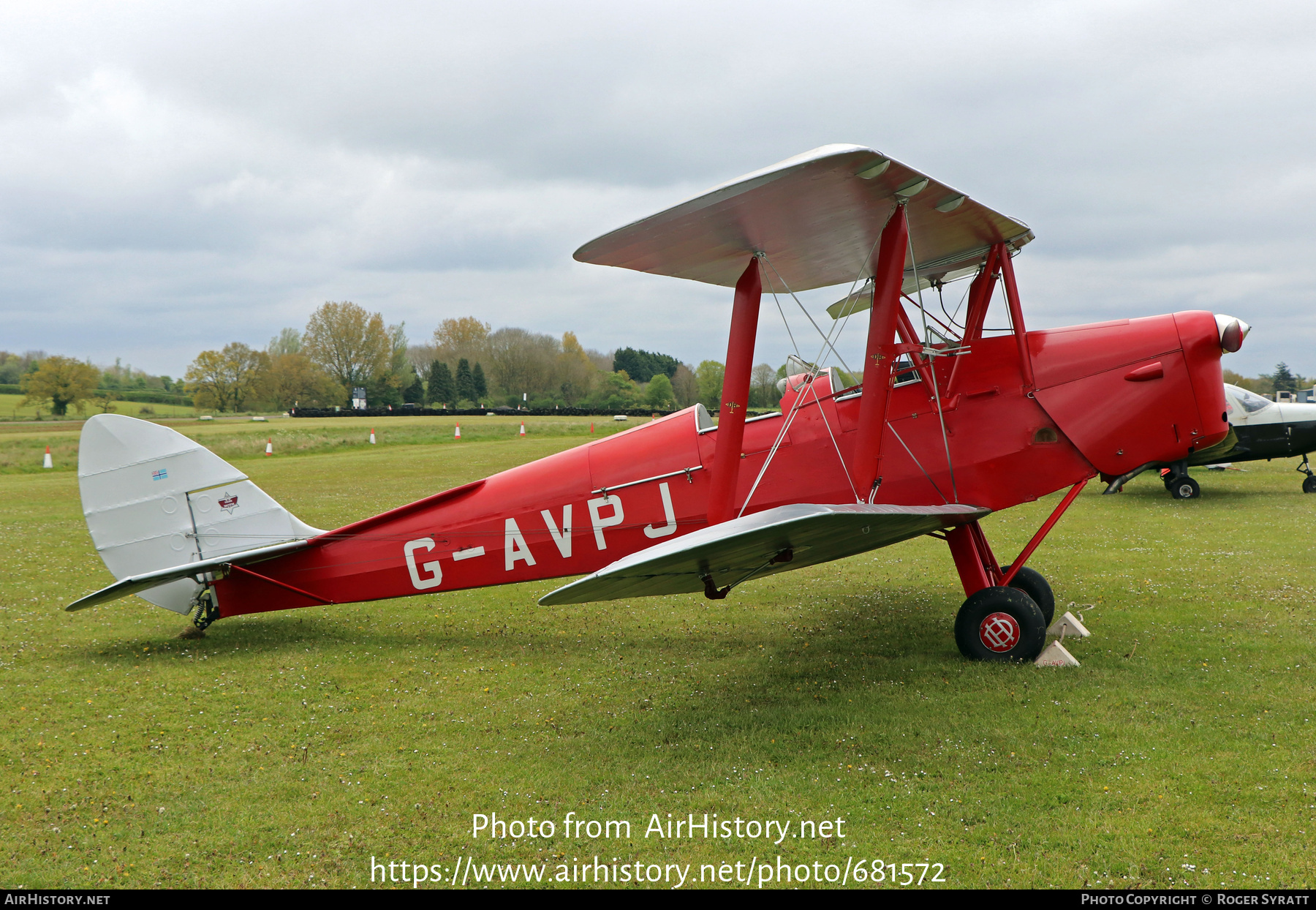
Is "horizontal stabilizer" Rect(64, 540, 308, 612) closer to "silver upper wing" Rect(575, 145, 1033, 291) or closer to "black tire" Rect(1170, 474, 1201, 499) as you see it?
"silver upper wing" Rect(575, 145, 1033, 291)

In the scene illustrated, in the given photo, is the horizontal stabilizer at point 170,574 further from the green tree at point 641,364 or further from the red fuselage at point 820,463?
the green tree at point 641,364

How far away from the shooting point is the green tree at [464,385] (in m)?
89.5

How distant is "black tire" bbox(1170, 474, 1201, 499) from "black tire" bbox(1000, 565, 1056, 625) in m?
11.1

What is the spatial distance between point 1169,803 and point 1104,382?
3053 mm

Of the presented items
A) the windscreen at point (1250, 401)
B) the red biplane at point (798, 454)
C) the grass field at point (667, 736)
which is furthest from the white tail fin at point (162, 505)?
the windscreen at point (1250, 401)

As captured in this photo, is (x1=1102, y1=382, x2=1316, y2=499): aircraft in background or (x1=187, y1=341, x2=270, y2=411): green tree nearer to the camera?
(x1=1102, y1=382, x2=1316, y2=499): aircraft in background

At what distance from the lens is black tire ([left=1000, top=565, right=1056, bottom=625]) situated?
6715mm

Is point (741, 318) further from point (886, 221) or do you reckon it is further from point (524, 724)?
point (524, 724)

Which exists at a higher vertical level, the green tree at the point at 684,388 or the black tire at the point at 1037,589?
the green tree at the point at 684,388

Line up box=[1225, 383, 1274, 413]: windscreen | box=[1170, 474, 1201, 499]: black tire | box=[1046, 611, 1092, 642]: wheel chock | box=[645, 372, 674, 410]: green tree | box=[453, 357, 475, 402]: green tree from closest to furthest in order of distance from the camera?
box=[1046, 611, 1092, 642]: wheel chock < box=[1170, 474, 1201, 499]: black tire < box=[1225, 383, 1274, 413]: windscreen < box=[645, 372, 674, 410]: green tree < box=[453, 357, 475, 402]: green tree

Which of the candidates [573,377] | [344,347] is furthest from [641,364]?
[344,347]

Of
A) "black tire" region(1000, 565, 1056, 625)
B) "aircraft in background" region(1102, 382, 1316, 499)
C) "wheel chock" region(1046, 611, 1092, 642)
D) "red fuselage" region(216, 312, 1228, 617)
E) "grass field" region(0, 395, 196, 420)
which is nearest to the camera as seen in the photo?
"red fuselage" region(216, 312, 1228, 617)

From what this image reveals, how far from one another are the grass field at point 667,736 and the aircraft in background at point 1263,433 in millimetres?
8029

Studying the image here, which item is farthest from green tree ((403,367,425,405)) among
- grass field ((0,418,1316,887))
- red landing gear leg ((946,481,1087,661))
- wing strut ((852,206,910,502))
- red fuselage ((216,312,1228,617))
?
wing strut ((852,206,910,502))
